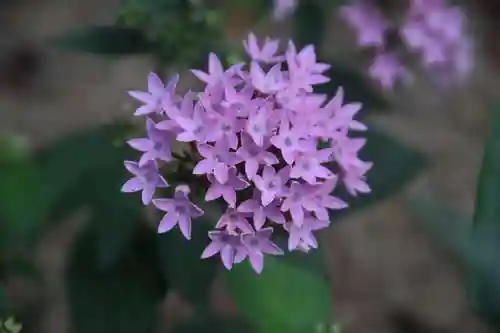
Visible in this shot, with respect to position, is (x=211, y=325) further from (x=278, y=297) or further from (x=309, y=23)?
(x=309, y=23)

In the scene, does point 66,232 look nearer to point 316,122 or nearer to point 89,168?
point 89,168

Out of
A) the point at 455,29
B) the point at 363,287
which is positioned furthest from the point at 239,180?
the point at 363,287

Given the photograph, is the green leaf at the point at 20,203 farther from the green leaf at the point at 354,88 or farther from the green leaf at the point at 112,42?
the green leaf at the point at 354,88

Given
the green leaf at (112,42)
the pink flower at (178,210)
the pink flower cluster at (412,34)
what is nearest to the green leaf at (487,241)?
the pink flower at (178,210)

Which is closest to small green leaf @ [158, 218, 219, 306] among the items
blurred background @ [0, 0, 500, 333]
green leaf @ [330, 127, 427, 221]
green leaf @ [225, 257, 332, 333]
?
green leaf @ [225, 257, 332, 333]

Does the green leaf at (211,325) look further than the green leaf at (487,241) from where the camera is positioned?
Yes

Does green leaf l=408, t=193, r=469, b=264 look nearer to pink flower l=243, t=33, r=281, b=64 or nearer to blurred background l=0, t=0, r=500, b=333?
blurred background l=0, t=0, r=500, b=333
